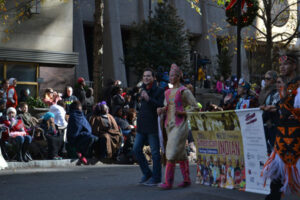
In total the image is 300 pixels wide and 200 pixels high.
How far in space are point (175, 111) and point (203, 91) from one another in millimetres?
29403

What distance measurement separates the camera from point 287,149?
6.34 meters

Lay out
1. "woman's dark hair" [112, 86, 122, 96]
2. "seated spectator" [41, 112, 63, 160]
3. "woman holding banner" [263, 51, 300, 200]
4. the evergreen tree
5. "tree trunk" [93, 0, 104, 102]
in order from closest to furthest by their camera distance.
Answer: "woman holding banner" [263, 51, 300, 200] → "seated spectator" [41, 112, 63, 160] → "woman's dark hair" [112, 86, 122, 96] → "tree trunk" [93, 0, 104, 102] → the evergreen tree

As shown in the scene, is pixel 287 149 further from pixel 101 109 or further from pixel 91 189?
pixel 101 109

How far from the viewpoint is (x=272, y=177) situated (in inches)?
255

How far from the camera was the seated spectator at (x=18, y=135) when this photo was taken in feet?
43.3

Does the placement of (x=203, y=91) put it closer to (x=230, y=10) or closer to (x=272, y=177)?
(x=230, y=10)

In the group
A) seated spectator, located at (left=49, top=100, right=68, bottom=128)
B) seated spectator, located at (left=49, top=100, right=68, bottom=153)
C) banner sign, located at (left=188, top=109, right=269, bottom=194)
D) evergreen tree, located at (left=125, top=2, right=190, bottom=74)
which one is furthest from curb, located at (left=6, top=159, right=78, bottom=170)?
evergreen tree, located at (left=125, top=2, right=190, bottom=74)

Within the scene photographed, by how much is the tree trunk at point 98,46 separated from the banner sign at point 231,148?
10.6 m

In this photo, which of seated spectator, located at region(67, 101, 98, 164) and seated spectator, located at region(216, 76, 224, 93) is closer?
seated spectator, located at region(67, 101, 98, 164)

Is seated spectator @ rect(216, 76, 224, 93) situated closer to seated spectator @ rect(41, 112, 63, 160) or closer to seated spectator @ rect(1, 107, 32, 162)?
seated spectator @ rect(41, 112, 63, 160)

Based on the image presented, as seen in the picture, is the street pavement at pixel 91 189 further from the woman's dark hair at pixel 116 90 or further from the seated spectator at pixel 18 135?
the woman's dark hair at pixel 116 90

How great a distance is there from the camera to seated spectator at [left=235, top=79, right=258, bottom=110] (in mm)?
9555

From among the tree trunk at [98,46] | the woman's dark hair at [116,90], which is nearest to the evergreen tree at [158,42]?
the tree trunk at [98,46]

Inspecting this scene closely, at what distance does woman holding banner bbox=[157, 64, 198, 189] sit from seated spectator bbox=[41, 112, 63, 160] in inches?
228
